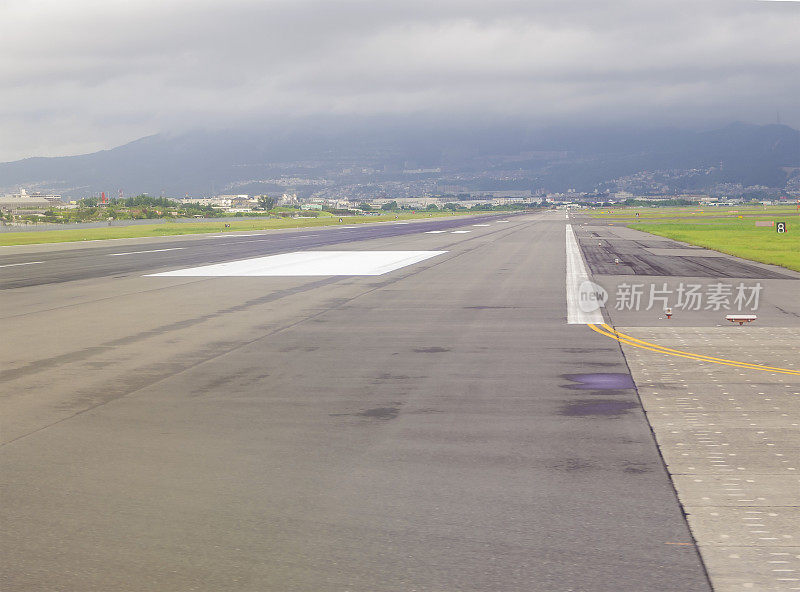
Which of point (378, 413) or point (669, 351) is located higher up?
point (378, 413)

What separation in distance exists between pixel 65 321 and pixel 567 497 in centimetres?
1542

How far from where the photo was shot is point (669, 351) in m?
14.7

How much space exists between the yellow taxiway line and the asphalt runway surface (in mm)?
478

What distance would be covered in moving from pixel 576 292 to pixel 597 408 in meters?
15.2

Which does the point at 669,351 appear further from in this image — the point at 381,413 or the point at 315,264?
the point at 315,264

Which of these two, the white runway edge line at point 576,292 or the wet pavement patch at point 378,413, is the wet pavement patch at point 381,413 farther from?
the white runway edge line at point 576,292


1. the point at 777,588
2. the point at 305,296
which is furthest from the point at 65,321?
the point at 777,588

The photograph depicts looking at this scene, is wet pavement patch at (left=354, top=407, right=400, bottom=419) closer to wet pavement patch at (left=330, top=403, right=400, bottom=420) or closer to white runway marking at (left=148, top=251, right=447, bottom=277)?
wet pavement patch at (left=330, top=403, right=400, bottom=420)

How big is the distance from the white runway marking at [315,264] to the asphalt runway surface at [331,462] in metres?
14.5

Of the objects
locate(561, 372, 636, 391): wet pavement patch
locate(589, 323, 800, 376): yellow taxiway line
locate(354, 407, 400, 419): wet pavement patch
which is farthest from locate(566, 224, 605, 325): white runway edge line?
locate(354, 407, 400, 419): wet pavement patch

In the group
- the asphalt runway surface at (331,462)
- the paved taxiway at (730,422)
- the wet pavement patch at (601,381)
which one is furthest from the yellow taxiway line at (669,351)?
the wet pavement patch at (601,381)

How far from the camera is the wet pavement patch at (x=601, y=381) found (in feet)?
38.0

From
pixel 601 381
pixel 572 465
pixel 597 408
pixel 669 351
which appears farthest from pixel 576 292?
pixel 572 465

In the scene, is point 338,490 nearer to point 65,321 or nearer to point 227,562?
point 227,562
